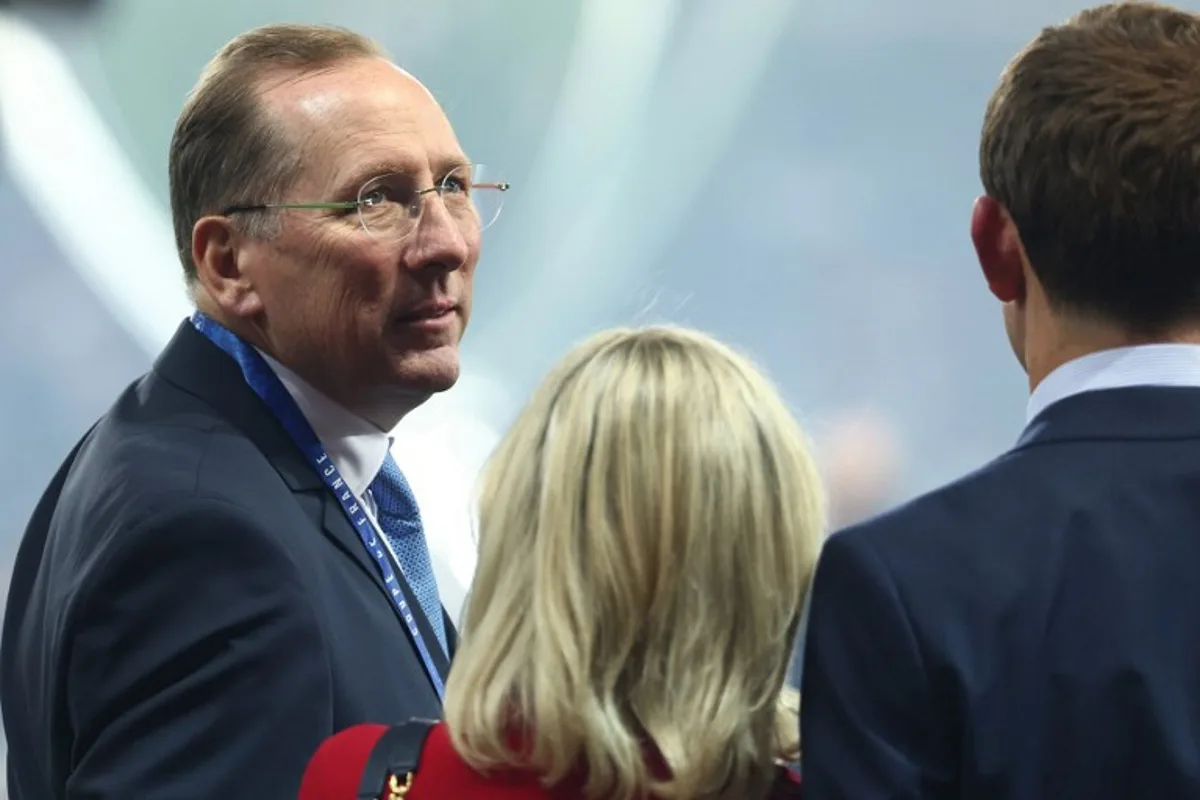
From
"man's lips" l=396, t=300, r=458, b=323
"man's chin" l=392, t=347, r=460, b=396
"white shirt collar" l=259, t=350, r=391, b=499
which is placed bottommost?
"white shirt collar" l=259, t=350, r=391, b=499

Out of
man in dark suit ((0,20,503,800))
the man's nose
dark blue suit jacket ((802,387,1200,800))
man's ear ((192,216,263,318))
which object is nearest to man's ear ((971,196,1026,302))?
dark blue suit jacket ((802,387,1200,800))

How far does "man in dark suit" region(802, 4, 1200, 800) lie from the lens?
1.27 meters

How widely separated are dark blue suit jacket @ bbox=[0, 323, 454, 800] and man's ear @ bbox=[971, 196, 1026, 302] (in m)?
0.69

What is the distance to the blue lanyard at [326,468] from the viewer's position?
6.26ft

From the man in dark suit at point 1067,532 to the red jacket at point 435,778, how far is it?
151mm

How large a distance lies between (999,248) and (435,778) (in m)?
0.57

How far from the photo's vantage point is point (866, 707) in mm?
1274

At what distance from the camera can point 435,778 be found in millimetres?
1350

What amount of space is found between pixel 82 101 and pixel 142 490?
256cm

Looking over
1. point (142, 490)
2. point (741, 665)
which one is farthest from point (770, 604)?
point (142, 490)

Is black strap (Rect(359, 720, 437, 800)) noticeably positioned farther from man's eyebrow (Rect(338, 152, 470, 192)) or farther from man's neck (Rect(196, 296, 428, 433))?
man's eyebrow (Rect(338, 152, 470, 192))

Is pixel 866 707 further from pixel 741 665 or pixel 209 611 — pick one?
pixel 209 611

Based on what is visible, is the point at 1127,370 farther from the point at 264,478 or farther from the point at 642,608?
the point at 264,478

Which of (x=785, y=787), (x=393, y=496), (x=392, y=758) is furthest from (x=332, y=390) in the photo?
(x=785, y=787)
